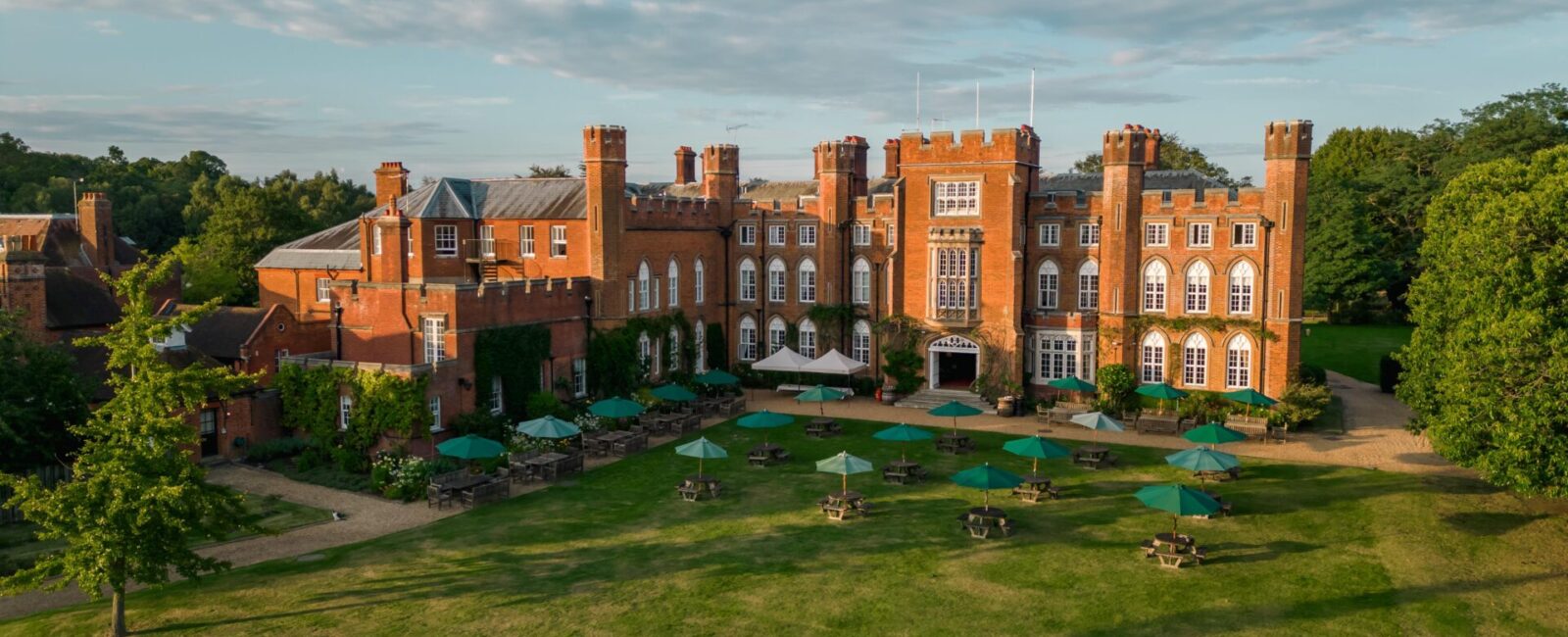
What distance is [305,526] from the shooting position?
24844 mm

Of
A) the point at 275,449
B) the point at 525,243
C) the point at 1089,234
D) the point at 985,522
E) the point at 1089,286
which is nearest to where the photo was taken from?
the point at 985,522

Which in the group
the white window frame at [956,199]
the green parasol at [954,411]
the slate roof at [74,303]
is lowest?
the green parasol at [954,411]

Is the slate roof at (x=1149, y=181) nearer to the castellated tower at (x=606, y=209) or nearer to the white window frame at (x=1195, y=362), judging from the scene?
the white window frame at (x=1195, y=362)

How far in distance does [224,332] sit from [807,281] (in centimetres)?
2183

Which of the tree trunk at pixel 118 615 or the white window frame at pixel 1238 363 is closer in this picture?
the tree trunk at pixel 118 615

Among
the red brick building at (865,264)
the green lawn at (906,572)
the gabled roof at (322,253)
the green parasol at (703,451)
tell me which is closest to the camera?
the green lawn at (906,572)

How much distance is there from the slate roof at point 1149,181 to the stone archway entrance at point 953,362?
296 inches

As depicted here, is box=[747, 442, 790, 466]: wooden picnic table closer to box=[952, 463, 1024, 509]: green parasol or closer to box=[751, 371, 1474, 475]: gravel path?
box=[751, 371, 1474, 475]: gravel path

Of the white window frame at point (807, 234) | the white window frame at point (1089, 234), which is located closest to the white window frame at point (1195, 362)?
the white window frame at point (1089, 234)

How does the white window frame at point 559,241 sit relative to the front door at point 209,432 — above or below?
above

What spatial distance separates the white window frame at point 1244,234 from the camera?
36.5 meters

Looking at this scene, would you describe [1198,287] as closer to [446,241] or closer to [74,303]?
[446,241]

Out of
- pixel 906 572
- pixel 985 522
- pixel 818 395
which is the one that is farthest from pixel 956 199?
pixel 906 572

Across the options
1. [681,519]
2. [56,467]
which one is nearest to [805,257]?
[681,519]
